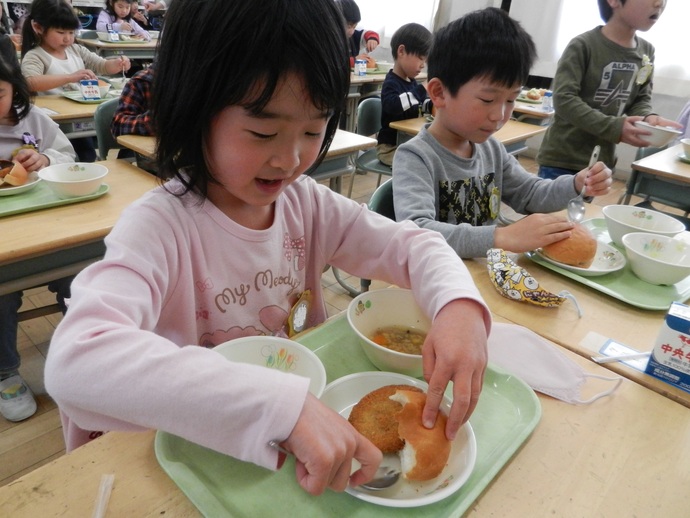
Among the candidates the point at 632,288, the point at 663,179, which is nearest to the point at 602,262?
the point at 632,288

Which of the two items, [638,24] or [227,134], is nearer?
[227,134]

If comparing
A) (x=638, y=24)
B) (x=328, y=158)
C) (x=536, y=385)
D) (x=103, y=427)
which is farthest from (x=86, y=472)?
(x=638, y=24)

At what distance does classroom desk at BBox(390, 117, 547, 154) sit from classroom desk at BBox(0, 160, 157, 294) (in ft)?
5.27

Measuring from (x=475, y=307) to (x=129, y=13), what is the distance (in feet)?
19.7

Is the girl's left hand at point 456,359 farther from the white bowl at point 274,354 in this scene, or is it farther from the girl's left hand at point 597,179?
the girl's left hand at point 597,179

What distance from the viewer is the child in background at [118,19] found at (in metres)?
4.84

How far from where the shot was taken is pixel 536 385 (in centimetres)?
67

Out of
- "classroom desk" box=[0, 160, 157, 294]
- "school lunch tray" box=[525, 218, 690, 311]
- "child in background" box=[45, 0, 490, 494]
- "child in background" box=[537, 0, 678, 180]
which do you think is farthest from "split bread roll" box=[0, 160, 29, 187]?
"child in background" box=[537, 0, 678, 180]

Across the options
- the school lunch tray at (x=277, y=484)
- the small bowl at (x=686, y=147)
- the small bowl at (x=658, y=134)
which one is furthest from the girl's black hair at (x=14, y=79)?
the small bowl at (x=686, y=147)

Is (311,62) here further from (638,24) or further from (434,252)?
(638,24)

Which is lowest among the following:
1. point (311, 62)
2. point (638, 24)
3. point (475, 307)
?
point (475, 307)

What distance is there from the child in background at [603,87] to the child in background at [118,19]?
14.6 feet

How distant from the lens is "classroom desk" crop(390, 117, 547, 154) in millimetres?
2479

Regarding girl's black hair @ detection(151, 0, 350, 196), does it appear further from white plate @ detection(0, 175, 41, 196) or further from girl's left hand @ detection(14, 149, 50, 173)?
girl's left hand @ detection(14, 149, 50, 173)
